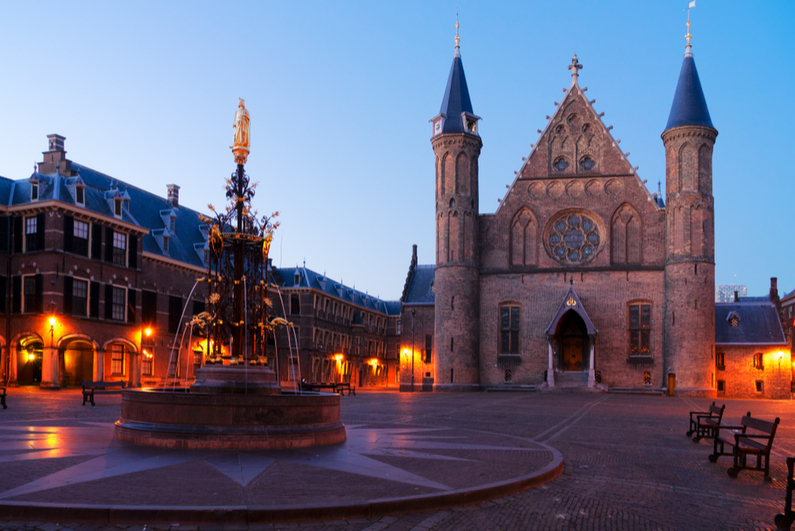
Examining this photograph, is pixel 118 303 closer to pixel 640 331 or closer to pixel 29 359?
pixel 29 359

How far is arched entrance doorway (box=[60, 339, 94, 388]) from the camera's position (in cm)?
4009

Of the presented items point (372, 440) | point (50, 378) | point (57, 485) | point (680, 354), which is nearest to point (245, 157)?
point (372, 440)

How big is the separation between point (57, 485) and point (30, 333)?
112ft

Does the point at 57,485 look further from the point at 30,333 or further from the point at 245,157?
the point at 30,333

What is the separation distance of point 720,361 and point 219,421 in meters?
45.6

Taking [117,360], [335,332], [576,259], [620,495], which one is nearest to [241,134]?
[620,495]

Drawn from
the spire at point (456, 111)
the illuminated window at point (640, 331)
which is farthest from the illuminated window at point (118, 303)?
the illuminated window at point (640, 331)

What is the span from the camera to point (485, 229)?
50.5 m

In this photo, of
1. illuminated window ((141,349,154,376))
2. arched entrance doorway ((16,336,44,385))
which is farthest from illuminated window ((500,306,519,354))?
arched entrance doorway ((16,336,44,385))

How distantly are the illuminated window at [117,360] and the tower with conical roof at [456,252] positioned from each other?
20512 mm

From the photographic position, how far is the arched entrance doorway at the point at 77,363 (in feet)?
132

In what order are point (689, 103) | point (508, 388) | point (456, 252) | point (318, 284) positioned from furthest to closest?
1. point (318, 284)
2. point (456, 252)
3. point (508, 388)
4. point (689, 103)

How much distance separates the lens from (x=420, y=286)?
2311 inches

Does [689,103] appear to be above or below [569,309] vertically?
above
